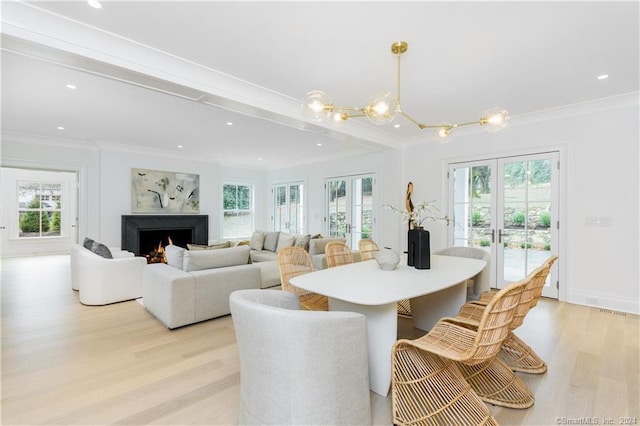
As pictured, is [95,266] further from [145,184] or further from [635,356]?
[635,356]

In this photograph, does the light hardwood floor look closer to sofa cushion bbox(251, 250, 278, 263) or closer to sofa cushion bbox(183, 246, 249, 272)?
sofa cushion bbox(183, 246, 249, 272)

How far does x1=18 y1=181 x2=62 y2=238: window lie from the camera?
7.85m

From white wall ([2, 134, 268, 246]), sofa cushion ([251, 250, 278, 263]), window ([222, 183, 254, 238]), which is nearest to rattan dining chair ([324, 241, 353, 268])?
sofa cushion ([251, 250, 278, 263])

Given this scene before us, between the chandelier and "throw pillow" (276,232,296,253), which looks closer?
the chandelier

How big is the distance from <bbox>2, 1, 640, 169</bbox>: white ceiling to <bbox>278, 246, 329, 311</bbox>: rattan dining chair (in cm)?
169

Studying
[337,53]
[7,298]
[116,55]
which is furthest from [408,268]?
[7,298]

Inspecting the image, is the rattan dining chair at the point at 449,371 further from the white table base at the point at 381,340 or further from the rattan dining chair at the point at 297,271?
the rattan dining chair at the point at 297,271

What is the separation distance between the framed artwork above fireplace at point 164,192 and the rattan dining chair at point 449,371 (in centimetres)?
637

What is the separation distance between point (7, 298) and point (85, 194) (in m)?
2.42

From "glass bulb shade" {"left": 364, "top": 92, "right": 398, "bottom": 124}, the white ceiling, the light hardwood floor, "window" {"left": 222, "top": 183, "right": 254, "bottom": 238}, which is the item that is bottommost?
the light hardwood floor

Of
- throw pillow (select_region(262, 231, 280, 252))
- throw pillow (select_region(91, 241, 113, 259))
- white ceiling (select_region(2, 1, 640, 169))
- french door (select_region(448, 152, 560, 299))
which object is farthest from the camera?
throw pillow (select_region(262, 231, 280, 252))

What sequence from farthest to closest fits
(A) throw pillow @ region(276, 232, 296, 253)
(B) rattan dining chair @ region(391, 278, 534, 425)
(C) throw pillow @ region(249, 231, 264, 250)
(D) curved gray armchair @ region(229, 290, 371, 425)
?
(C) throw pillow @ region(249, 231, 264, 250) → (A) throw pillow @ region(276, 232, 296, 253) → (B) rattan dining chair @ region(391, 278, 534, 425) → (D) curved gray armchair @ region(229, 290, 371, 425)

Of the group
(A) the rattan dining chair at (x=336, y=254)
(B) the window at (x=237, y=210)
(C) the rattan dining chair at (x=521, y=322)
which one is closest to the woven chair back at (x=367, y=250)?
(A) the rattan dining chair at (x=336, y=254)

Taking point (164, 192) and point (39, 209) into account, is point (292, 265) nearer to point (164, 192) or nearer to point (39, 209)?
point (164, 192)
